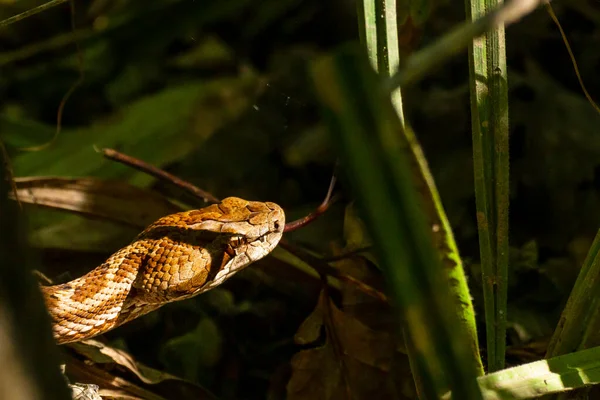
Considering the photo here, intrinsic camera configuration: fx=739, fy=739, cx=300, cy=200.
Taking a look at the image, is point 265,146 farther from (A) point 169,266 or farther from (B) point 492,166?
(B) point 492,166

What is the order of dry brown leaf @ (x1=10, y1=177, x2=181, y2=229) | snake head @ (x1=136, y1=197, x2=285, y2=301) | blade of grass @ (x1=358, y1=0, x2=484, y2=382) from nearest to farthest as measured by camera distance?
blade of grass @ (x1=358, y1=0, x2=484, y2=382), snake head @ (x1=136, y1=197, x2=285, y2=301), dry brown leaf @ (x1=10, y1=177, x2=181, y2=229)

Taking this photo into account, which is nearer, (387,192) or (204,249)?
(387,192)

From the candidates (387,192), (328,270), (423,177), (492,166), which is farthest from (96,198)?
(387,192)

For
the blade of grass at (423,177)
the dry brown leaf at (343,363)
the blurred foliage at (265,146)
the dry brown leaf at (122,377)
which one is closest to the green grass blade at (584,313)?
the blade of grass at (423,177)

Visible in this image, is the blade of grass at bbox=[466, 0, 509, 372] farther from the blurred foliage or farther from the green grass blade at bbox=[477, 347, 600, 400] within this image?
the blurred foliage

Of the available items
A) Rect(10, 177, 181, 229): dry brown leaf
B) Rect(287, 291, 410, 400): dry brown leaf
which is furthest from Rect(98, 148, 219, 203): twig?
Rect(287, 291, 410, 400): dry brown leaf

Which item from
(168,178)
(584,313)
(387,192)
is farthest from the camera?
(168,178)
